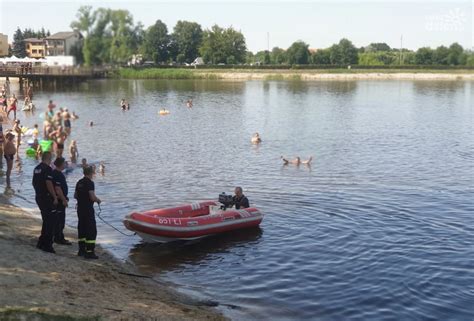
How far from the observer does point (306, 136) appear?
3484 centimetres

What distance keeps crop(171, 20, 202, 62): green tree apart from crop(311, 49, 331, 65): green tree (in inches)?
1106

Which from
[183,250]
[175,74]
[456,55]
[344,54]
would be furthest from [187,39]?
[183,250]

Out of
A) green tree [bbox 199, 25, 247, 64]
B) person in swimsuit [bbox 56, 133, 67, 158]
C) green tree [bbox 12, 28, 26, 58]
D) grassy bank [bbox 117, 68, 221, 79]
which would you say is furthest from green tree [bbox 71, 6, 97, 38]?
green tree [bbox 199, 25, 247, 64]

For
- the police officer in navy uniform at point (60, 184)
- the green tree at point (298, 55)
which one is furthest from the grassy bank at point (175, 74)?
the police officer in navy uniform at point (60, 184)

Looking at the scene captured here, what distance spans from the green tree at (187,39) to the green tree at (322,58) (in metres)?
28.1

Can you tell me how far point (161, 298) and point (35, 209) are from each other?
26.0 feet

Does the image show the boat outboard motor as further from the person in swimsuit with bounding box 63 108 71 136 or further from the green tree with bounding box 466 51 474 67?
the green tree with bounding box 466 51 474 67

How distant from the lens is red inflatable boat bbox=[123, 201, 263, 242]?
13336 millimetres

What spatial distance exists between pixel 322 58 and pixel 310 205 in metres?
115

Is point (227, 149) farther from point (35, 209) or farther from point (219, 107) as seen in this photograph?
point (219, 107)

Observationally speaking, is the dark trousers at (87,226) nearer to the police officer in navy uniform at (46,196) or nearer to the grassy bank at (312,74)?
the police officer in navy uniform at (46,196)

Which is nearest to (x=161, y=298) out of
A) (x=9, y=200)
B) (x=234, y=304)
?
(x=234, y=304)

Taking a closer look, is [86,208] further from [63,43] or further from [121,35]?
[121,35]

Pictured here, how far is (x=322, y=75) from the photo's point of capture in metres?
106
